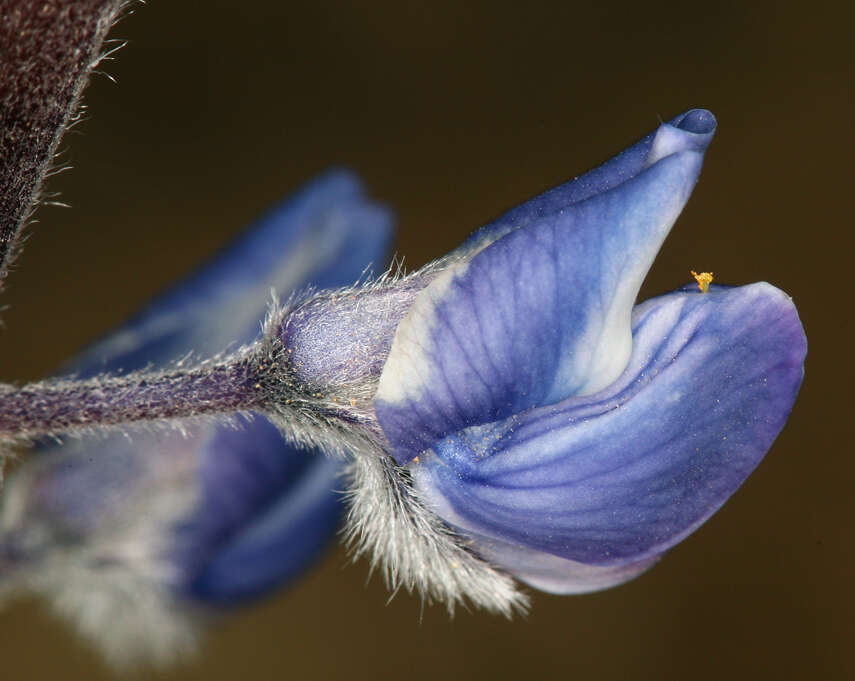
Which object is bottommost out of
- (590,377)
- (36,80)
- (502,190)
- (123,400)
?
(502,190)

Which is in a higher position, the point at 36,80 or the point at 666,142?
the point at 36,80

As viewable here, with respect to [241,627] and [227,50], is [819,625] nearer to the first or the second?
[241,627]

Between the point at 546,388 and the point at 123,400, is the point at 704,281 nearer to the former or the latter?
the point at 546,388

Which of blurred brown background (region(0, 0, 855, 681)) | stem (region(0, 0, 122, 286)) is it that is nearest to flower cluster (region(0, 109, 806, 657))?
stem (region(0, 0, 122, 286))

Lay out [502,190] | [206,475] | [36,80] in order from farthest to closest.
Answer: [502,190]
[206,475]
[36,80]

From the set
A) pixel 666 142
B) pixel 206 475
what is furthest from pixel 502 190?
pixel 666 142

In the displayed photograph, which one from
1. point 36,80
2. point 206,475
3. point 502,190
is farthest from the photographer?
point 502,190

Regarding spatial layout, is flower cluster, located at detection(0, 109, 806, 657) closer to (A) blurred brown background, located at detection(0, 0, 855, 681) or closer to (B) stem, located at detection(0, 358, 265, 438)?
(B) stem, located at detection(0, 358, 265, 438)

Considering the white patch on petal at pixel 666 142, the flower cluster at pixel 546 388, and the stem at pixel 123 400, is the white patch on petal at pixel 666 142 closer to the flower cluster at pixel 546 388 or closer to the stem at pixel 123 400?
the flower cluster at pixel 546 388
